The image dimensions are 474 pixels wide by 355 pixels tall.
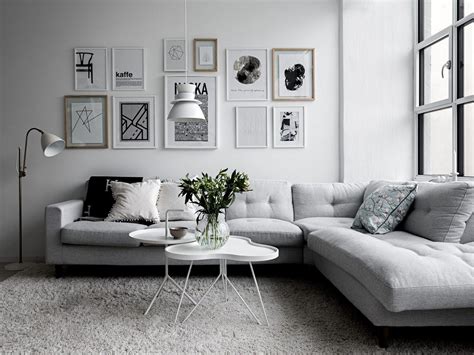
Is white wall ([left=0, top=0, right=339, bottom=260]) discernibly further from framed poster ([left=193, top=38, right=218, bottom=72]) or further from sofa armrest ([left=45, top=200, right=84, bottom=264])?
sofa armrest ([left=45, top=200, right=84, bottom=264])

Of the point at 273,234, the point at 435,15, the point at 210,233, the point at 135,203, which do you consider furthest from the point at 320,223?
the point at 435,15

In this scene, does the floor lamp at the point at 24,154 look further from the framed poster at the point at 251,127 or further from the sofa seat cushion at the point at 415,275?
the sofa seat cushion at the point at 415,275

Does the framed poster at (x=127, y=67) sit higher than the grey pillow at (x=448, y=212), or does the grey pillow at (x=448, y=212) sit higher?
the framed poster at (x=127, y=67)

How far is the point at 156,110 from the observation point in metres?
4.46

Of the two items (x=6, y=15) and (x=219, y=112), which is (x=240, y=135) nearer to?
(x=219, y=112)

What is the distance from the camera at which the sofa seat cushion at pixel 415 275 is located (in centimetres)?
194

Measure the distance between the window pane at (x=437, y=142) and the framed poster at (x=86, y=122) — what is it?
132 inches

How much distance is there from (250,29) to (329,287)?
2.79 m

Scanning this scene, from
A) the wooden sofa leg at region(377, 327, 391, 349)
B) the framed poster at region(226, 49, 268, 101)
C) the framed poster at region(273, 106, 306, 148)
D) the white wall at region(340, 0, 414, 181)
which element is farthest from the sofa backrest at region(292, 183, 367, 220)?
the wooden sofa leg at region(377, 327, 391, 349)

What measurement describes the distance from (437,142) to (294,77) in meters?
1.59

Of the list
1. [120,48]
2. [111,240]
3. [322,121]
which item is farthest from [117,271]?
[322,121]

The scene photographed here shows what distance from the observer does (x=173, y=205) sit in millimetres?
3957

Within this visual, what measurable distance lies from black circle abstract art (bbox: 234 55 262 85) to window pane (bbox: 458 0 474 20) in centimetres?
193

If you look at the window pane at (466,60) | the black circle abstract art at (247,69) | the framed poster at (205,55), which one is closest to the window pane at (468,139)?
the window pane at (466,60)
